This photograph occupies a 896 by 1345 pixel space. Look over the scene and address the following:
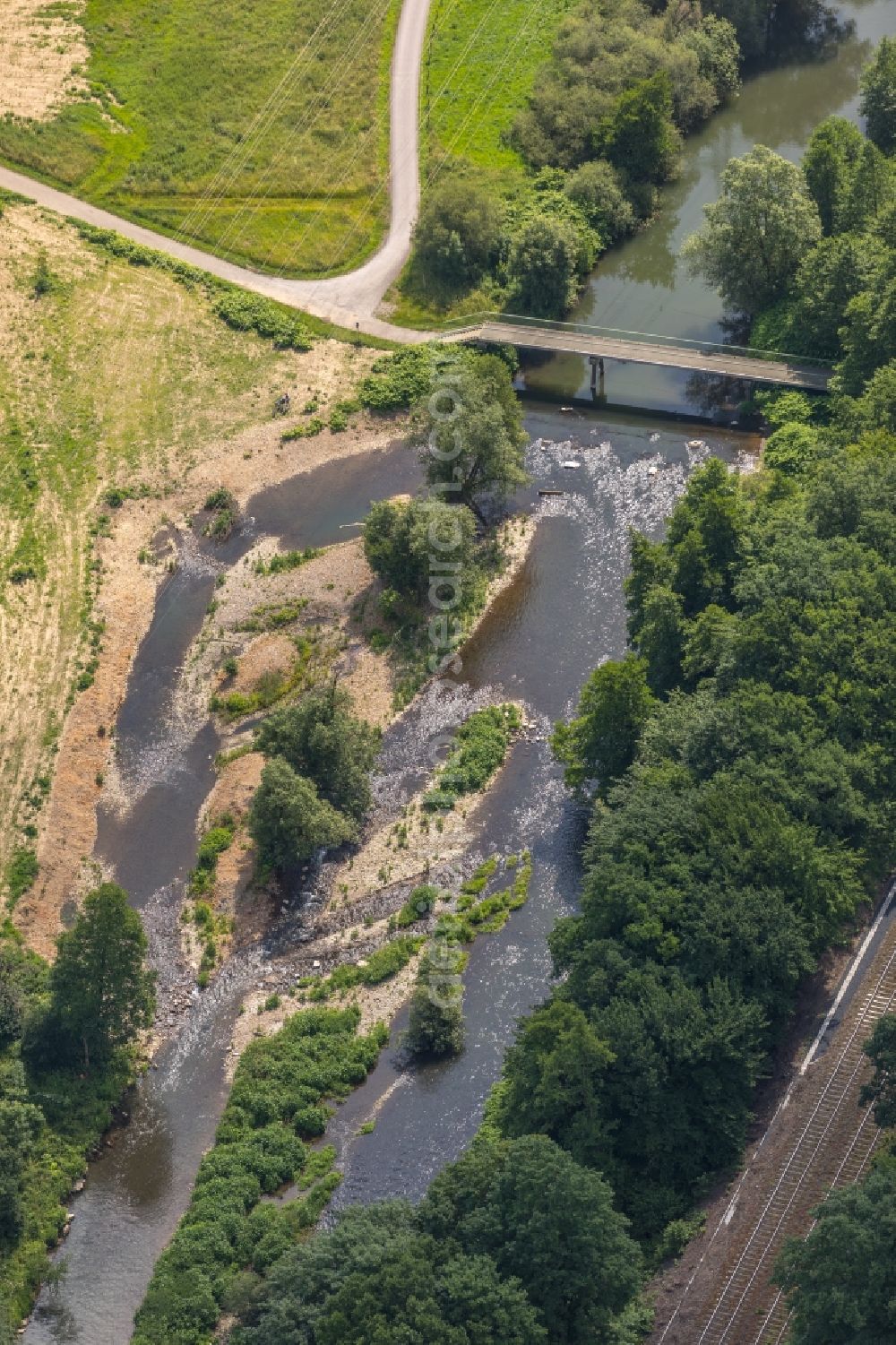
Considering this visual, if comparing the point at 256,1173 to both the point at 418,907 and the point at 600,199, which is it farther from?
the point at 600,199

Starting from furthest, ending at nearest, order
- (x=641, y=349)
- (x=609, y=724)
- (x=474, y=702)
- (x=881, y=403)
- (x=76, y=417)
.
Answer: (x=76, y=417)
(x=641, y=349)
(x=881, y=403)
(x=474, y=702)
(x=609, y=724)

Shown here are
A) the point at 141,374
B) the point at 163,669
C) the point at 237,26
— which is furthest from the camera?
the point at 237,26

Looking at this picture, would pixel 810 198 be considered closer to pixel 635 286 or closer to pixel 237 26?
pixel 635 286

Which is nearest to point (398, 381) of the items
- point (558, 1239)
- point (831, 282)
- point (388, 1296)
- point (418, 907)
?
point (831, 282)

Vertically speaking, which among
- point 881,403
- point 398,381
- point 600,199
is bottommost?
point 398,381

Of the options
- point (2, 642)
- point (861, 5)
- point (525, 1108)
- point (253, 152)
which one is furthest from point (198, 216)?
point (525, 1108)

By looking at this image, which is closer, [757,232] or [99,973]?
[99,973]
